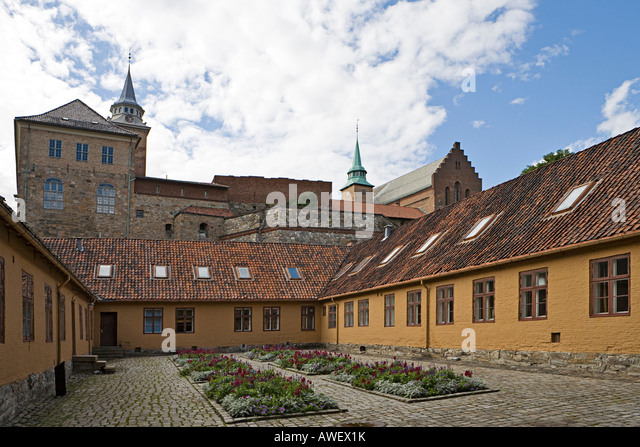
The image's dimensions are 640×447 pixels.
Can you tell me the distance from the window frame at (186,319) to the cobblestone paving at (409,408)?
14.3 metres

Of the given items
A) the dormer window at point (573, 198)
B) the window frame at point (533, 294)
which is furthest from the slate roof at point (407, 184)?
the window frame at point (533, 294)

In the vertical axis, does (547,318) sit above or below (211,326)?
above

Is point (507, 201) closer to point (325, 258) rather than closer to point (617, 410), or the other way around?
point (617, 410)

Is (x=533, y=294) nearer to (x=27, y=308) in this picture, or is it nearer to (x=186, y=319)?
(x=27, y=308)

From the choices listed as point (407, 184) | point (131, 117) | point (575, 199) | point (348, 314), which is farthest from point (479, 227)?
point (131, 117)

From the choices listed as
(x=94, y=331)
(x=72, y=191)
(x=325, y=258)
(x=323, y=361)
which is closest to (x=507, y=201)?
(x=323, y=361)

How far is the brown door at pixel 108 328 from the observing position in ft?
86.1

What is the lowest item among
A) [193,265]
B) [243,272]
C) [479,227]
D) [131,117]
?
[243,272]

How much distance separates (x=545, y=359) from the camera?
550 inches

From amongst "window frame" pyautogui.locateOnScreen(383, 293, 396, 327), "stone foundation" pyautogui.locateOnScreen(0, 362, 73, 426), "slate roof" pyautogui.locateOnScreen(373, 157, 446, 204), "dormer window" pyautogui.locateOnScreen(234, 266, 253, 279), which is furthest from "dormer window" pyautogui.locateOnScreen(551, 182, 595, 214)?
"slate roof" pyautogui.locateOnScreen(373, 157, 446, 204)

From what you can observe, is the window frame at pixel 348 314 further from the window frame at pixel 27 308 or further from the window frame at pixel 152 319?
the window frame at pixel 27 308

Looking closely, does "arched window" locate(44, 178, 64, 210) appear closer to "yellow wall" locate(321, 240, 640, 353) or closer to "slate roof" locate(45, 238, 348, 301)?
"slate roof" locate(45, 238, 348, 301)

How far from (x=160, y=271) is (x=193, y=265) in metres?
1.71
